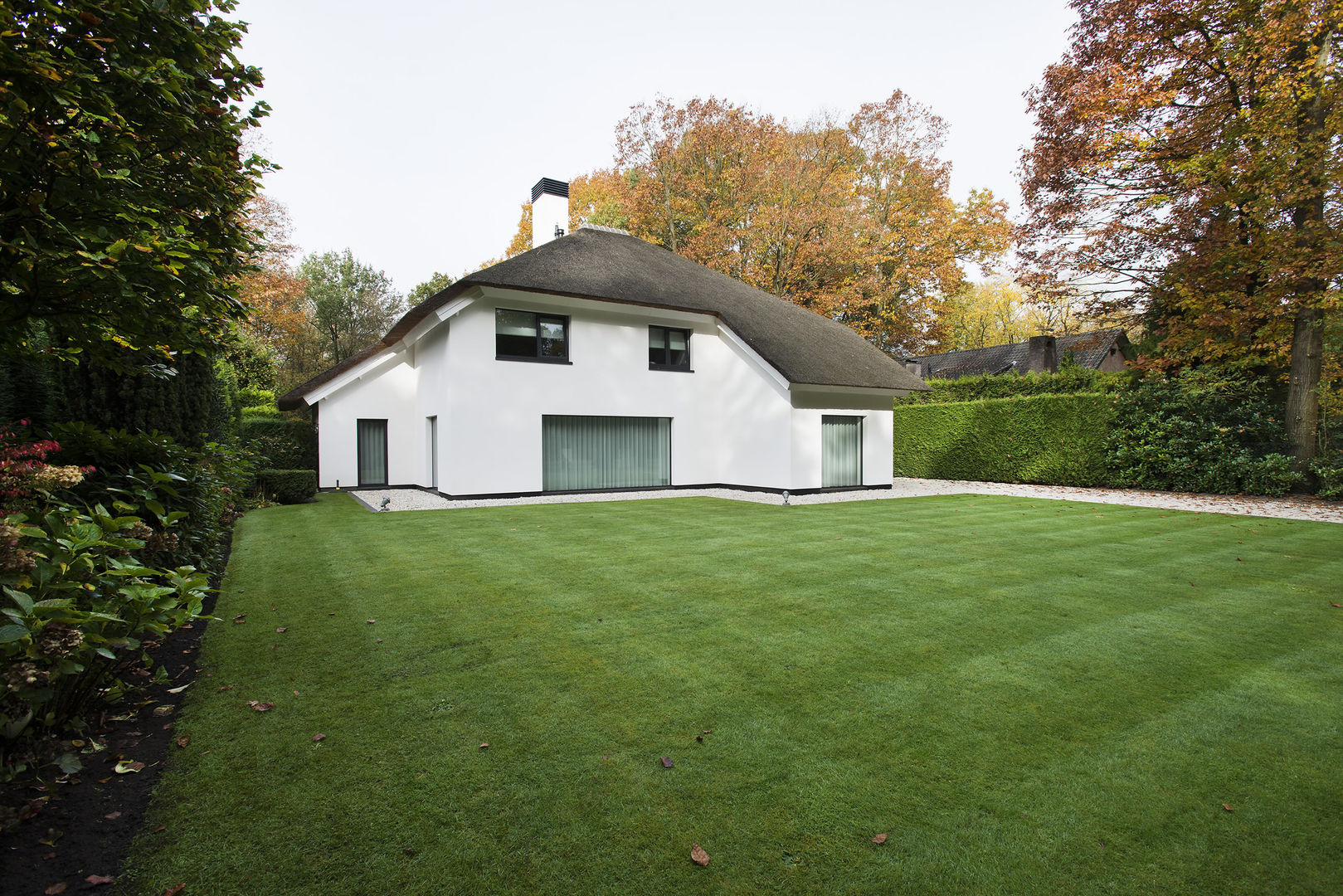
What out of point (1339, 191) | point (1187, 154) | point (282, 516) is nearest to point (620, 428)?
point (282, 516)

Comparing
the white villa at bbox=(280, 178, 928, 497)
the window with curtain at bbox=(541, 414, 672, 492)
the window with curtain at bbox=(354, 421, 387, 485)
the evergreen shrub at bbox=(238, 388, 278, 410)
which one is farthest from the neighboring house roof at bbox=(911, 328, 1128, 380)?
the evergreen shrub at bbox=(238, 388, 278, 410)

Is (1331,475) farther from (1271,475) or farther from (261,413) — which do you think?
(261,413)

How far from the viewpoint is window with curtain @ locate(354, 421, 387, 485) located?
57.4 feet

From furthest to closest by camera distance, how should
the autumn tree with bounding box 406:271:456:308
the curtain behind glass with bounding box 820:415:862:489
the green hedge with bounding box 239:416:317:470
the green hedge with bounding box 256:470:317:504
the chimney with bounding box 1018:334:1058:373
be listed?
the autumn tree with bounding box 406:271:456:308 < the chimney with bounding box 1018:334:1058:373 < the green hedge with bounding box 239:416:317:470 < the curtain behind glass with bounding box 820:415:862:489 < the green hedge with bounding box 256:470:317:504

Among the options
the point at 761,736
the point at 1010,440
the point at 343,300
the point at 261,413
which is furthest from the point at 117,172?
the point at 343,300

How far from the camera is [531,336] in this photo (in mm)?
14625

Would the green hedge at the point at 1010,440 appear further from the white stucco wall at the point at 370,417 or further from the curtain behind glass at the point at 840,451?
the white stucco wall at the point at 370,417

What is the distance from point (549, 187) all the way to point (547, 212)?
734mm

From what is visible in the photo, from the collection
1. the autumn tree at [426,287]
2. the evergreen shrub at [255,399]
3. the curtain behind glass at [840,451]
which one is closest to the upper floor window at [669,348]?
the curtain behind glass at [840,451]

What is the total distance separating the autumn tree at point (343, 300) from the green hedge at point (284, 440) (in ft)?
67.5

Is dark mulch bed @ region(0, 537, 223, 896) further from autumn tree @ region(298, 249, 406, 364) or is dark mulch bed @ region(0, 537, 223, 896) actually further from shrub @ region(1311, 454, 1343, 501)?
autumn tree @ region(298, 249, 406, 364)

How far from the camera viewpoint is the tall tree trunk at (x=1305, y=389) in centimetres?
1369

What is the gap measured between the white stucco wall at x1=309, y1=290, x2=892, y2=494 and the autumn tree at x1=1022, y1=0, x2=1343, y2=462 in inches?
303

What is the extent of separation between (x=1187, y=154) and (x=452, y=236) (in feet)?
106
